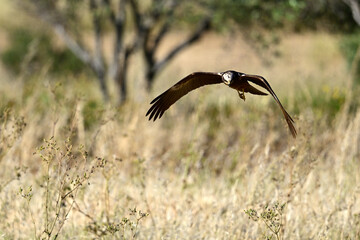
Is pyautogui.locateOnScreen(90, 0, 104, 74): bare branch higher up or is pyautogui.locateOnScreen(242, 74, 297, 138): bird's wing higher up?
pyautogui.locateOnScreen(90, 0, 104, 74): bare branch

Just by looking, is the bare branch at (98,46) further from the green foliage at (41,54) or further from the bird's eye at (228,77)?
the green foliage at (41,54)

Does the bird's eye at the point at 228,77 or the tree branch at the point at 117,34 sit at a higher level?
the tree branch at the point at 117,34

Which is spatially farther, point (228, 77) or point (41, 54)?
point (41, 54)

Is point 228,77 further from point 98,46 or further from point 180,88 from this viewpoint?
point 98,46

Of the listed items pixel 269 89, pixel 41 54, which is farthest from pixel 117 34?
pixel 41 54

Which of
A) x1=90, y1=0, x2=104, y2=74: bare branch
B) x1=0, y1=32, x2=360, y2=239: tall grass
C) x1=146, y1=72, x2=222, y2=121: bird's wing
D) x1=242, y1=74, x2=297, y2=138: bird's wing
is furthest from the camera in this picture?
x1=90, y1=0, x2=104, y2=74: bare branch

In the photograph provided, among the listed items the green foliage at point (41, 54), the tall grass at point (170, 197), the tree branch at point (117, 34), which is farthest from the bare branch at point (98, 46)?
the green foliage at point (41, 54)

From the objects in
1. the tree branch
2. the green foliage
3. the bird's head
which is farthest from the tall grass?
the green foliage

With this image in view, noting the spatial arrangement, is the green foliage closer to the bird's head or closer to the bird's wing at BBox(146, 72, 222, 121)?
the bird's wing at BBox(146, 72, 222, 121)

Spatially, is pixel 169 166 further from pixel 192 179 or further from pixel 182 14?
pixel 182 14

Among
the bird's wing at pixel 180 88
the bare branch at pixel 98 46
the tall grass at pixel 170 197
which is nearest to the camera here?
the bird's wing at pixel 180 88

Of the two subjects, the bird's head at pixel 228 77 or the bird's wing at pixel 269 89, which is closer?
the bird's wing at pixel 269 89

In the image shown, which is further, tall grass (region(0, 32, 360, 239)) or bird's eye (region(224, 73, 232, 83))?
tall grass (region(0, 32, 360, 239))

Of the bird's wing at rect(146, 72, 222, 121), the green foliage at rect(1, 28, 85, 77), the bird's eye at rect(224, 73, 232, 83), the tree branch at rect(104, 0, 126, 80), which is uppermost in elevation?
the green foliage at rect(1, 28, 85, 77)
